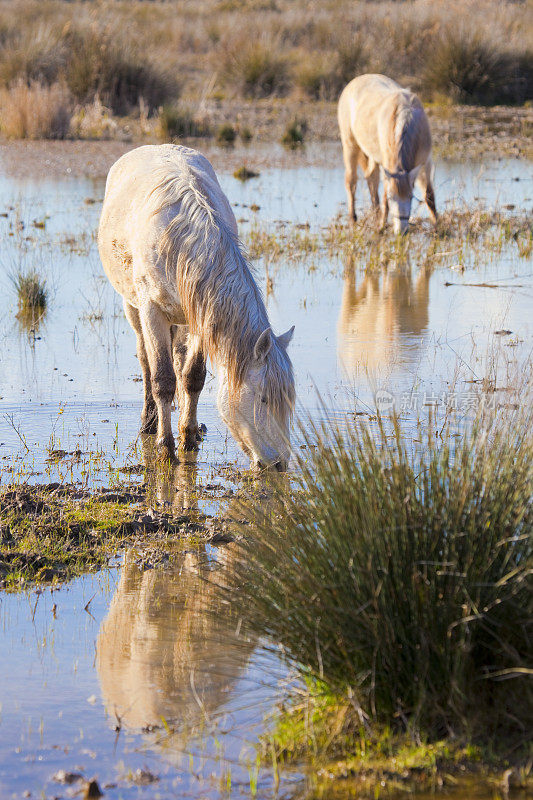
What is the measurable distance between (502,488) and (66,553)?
207 cm

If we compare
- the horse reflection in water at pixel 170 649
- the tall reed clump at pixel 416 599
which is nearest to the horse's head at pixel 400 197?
the horse reflection in water at pixel 170 649

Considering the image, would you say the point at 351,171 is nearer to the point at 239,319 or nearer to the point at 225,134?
the point at 225,134

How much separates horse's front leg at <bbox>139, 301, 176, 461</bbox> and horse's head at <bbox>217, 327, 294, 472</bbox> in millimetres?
874

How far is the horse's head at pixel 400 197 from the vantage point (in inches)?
455

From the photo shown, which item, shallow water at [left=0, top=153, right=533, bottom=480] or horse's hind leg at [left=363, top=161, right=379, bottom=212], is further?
horse's hind leg at [left=363, top=161, right=379, bottom=212]

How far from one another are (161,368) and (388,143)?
24.5ft

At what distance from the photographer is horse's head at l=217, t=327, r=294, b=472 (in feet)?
15.8

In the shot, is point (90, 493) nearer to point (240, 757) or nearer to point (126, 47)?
point (240, 757)

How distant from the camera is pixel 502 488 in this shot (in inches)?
123

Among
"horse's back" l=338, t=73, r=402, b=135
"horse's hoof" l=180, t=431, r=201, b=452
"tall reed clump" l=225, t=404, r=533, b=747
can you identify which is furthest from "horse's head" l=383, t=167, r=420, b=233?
"tall reed clump" l=225, t=404, r=533, b=747

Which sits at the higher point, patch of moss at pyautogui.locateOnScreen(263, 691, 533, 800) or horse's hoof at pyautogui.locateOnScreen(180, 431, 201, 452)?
patch of moss at pyautogui.locateOnScreen(263, 691, 533, 800)

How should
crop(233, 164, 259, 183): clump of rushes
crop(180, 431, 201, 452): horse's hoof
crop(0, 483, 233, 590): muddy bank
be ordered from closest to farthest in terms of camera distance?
crop(0, 483, 233, 590): muddy bank, crop(180, 431, 201, 452): horse's hoof, crop(233, 164, 259, 183): clump of rushes

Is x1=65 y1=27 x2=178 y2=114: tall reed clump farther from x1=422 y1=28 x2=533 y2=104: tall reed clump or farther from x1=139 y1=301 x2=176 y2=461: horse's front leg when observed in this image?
x1=139 y1=301 x2=176 y2=461: horse's front leg

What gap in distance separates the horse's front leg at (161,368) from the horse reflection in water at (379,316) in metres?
1.43
